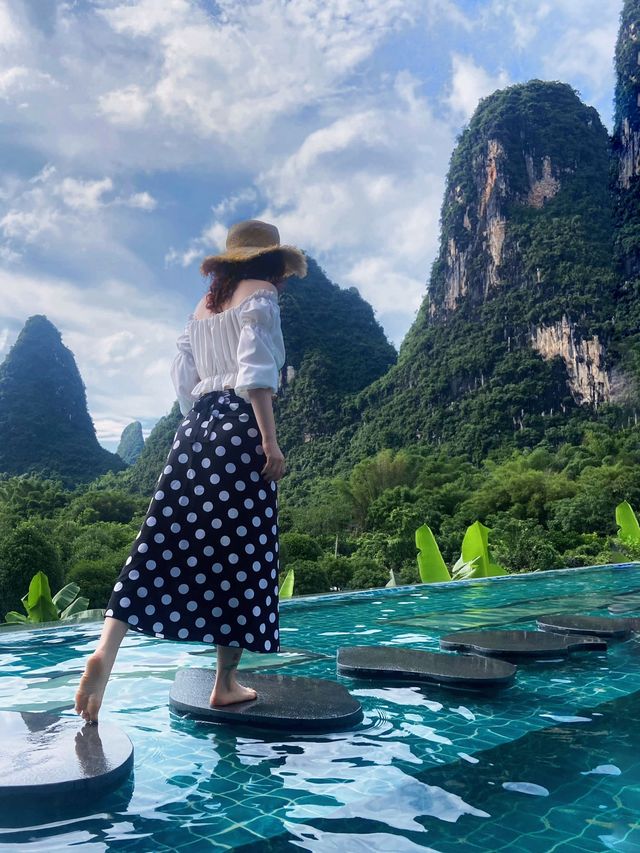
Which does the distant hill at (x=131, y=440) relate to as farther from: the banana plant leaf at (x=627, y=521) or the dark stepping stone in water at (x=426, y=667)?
the dark stepping stone in water at (x=426, y=667)

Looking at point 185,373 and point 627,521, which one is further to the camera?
point 627,521

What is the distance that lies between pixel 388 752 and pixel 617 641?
5.40 ft

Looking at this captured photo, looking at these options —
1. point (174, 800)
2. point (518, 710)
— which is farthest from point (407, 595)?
point (174, 800)

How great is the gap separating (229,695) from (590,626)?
171 cm

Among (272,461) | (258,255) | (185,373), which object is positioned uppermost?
(258,255)

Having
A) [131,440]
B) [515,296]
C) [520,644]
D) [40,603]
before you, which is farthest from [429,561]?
[131,440]

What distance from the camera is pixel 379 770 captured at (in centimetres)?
137

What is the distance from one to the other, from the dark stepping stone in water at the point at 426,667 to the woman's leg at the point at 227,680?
0.54m

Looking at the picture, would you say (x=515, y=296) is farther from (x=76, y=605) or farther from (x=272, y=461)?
(x=272, y=461)

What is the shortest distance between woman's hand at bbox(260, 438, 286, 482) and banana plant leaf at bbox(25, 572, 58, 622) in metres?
3.20

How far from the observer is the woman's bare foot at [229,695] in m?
1.70

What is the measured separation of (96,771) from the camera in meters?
1.23

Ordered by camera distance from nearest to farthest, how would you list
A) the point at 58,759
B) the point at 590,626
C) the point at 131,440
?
the point at 58,759 < the point at 590,626 < the point at 131,440

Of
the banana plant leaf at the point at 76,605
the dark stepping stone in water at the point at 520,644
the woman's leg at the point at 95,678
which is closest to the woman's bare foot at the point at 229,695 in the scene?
the woman's leg at the point at 95,678
